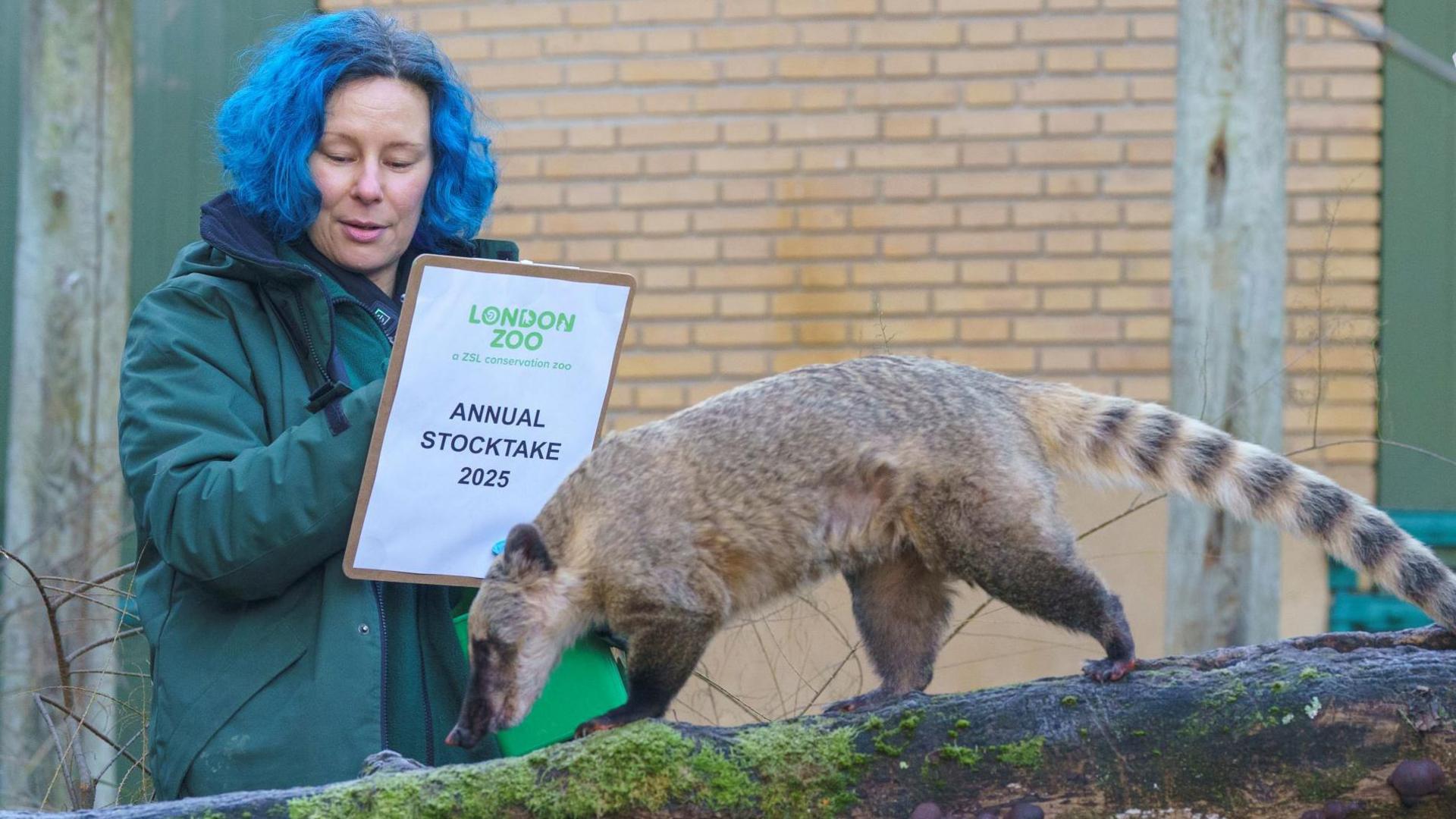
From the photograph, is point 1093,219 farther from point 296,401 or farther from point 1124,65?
point 296,401

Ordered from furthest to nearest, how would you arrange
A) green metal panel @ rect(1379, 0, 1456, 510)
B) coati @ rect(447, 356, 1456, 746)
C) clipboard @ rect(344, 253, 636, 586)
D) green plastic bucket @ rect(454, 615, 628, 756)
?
1. green metal panel @ rect(1379, 0, 1456, 510)
2. green plastic bucket @ rect(454, 615, 628, 756)
3. coati @ rect(447, 356, 1456, 746)
4. clipboard @ rect(344, 253, 636, 586)

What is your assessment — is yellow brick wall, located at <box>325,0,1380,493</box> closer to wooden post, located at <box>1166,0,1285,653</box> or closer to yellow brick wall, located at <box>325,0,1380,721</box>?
yellow brick wall, located at <box>325,0,1380,721</box>

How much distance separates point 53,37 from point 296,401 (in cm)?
293

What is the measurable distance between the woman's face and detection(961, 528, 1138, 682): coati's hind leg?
135 centimetres

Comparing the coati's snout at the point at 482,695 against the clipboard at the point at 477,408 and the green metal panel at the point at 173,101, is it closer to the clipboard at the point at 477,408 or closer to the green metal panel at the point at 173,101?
the clipboard at the point at 477,408

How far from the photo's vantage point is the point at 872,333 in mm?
6531

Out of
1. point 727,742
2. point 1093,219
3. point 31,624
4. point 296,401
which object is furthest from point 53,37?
point 1093,219

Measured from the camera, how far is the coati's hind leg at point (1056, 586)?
9.09 ft

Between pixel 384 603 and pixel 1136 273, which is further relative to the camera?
pixel 1136 273

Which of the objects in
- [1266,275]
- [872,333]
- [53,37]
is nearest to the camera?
[1266,275]

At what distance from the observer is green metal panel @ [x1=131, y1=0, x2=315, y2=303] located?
23.2ft

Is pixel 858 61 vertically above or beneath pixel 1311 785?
above

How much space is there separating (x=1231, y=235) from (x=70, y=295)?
3805mm

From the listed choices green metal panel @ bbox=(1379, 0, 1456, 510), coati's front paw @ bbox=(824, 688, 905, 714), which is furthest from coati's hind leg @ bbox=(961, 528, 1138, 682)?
green metal panel @ bbox=(1379, 0, 1456, 510)
